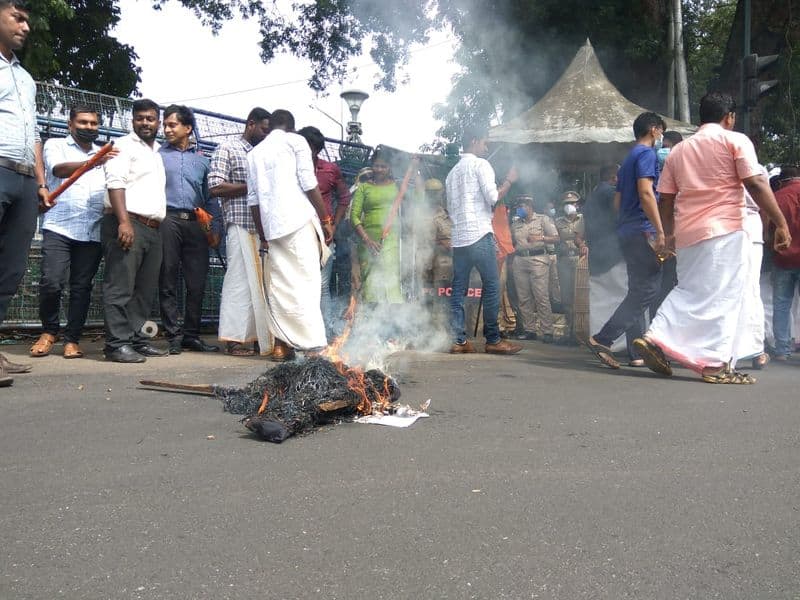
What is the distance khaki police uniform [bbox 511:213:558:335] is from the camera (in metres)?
9.44

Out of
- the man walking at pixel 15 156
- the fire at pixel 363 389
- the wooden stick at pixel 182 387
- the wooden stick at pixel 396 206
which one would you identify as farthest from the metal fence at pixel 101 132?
the fire at pixel 363 389

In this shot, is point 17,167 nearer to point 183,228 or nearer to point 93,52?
point 183,228

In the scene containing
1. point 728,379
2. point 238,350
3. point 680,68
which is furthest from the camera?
point 680,68

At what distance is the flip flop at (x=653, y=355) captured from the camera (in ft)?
18.5

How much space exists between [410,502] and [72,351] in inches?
179

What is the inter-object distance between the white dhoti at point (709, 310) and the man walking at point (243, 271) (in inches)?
129

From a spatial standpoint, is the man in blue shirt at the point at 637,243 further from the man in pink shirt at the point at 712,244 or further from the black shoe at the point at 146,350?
the black shoe at the point at 146,350

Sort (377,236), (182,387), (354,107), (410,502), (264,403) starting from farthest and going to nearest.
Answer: (354,107)
(377,236)
(182,387)
(264,403)
(410,502)

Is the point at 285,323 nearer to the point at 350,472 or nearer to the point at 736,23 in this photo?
the point at 350,472

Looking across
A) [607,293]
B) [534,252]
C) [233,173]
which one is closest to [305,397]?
[233,173]

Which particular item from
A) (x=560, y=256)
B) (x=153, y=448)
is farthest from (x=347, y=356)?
(x=560, y=256)

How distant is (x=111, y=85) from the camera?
52.1 ft

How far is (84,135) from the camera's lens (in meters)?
6.29

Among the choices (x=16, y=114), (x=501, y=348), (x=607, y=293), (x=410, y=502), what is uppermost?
(x=16, y=114)
